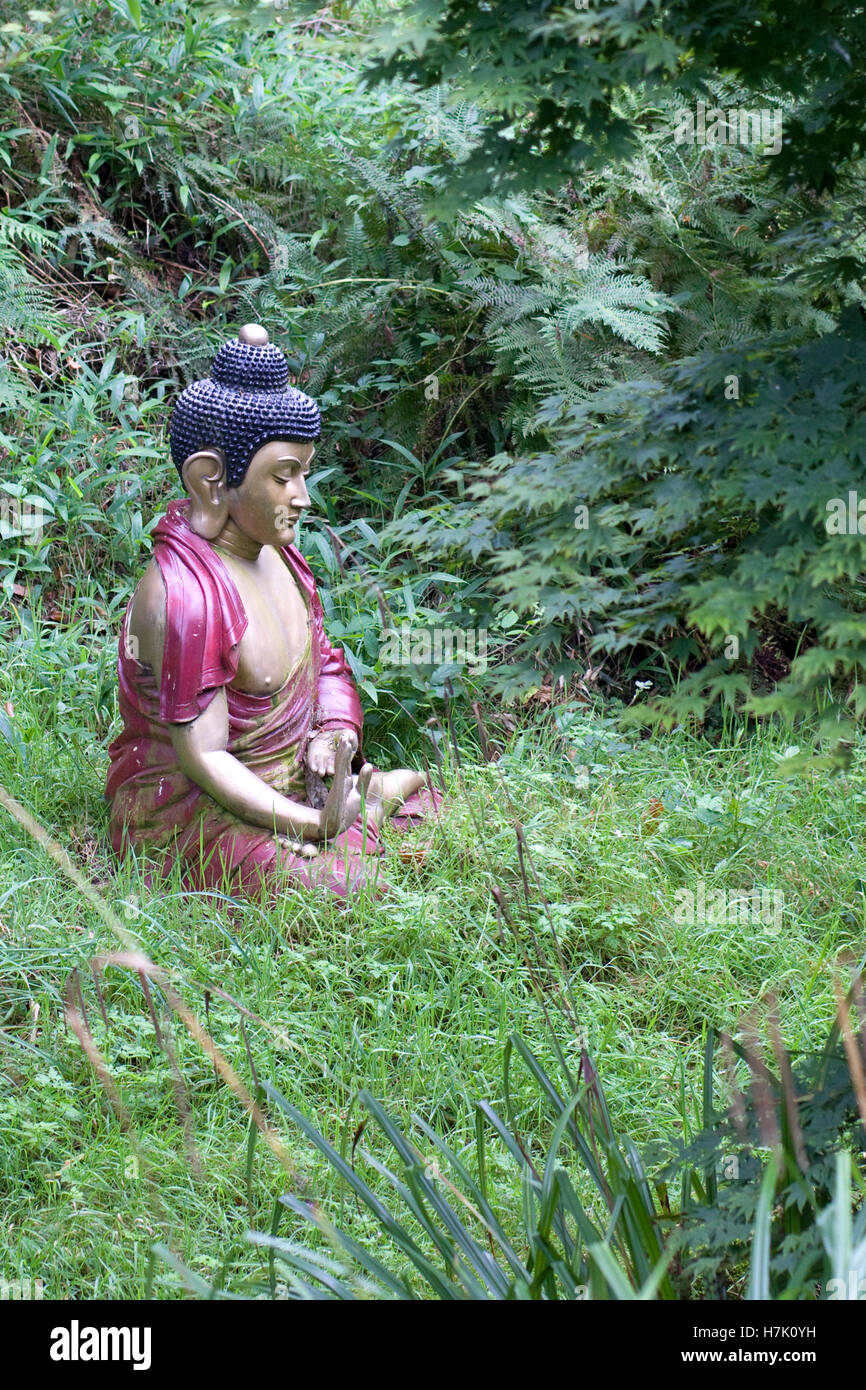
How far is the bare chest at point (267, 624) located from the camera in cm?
374

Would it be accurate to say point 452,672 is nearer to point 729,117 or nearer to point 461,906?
point 461,906

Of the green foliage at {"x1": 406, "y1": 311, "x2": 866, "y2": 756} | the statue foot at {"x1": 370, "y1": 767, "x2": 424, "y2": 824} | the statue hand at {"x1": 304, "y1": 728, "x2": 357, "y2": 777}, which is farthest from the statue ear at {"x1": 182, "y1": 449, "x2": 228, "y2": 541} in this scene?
the green foliage at {"x1": 406, "y1": 311, "x2": 866, "y2": 756}

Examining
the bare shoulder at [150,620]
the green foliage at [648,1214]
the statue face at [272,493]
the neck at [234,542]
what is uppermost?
the statue face at [272,493]

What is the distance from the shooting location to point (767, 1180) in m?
1.78

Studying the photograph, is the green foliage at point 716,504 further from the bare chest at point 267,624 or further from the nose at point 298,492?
the bare chest at point 267,624

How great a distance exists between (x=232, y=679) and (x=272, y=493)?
20.2 inches

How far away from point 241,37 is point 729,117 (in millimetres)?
2533

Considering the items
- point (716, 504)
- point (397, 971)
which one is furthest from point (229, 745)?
point (716, 504)

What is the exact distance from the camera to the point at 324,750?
3.91 metres

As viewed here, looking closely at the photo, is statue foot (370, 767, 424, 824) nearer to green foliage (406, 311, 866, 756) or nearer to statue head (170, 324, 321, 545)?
statue head (170, 324, 321, 545)

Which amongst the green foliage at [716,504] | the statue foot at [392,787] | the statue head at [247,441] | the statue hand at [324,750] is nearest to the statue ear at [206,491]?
the statue head at [247,441]

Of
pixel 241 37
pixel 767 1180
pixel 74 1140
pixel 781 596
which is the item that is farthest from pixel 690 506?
pixel 241 37

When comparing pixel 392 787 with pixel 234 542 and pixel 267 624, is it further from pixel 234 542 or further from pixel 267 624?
pixel 234 542

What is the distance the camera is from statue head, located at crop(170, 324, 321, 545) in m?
3.58
